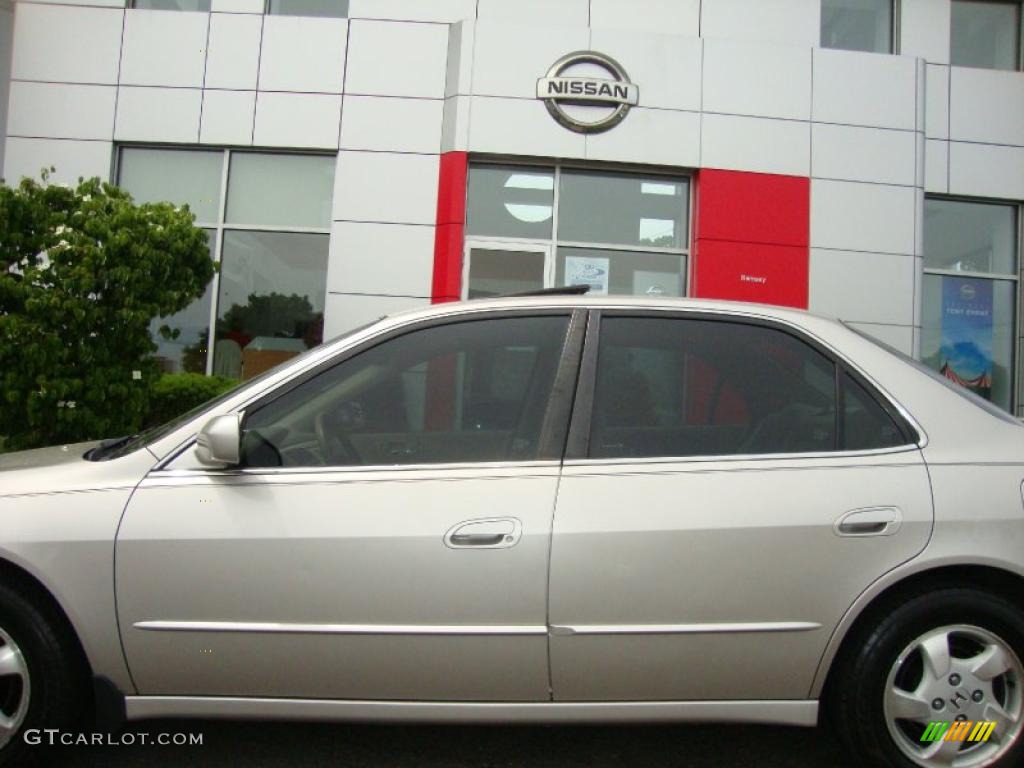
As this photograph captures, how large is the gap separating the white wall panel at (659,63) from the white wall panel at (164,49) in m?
4.52

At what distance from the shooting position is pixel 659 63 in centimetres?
902

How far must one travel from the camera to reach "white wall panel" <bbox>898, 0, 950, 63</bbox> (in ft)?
31.8

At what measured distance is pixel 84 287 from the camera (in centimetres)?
570

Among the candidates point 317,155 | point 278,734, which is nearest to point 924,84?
point 317,155

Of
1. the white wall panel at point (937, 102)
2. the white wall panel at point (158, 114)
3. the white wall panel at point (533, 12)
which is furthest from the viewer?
the white wall panel at point (937, 102)

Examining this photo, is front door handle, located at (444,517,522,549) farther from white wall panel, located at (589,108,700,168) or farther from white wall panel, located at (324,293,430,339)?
white wall panel, located at (589,108,700,168)

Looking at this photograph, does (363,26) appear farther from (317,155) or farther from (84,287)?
(84,287)

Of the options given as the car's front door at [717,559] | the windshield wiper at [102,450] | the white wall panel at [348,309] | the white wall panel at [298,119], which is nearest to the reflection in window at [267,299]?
the white wall panel at [348,309]

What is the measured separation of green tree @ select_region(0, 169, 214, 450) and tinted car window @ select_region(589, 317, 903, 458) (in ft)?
14.9

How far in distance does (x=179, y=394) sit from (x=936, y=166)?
9.18 metres

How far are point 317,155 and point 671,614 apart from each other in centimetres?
812

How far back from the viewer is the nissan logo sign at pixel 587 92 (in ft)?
29.0

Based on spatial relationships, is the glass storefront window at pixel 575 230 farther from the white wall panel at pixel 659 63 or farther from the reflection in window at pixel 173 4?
the reflection in window at pixel 173 4

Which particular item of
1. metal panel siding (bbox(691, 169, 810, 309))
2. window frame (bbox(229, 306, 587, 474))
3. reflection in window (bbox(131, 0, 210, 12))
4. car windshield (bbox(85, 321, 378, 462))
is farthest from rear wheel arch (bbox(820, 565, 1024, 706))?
reflection in window (bbox(131, 0, 210, 12))
